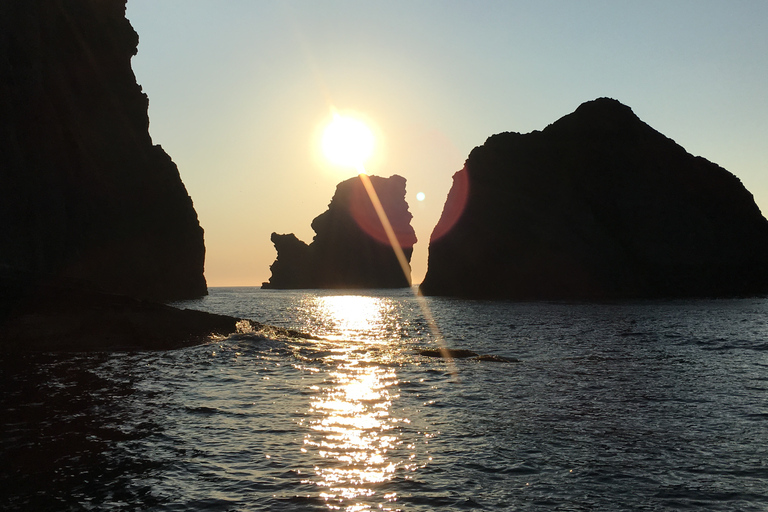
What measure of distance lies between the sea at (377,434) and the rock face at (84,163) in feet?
53.2

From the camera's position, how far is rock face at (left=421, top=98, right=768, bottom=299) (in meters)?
109

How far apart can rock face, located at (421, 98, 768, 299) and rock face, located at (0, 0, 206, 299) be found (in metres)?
63.8

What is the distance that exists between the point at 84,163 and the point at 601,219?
96.2 meters

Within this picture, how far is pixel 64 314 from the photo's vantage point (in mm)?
26047

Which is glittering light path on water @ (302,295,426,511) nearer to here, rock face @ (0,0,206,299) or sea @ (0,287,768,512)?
sea @ (0,287,768,512)

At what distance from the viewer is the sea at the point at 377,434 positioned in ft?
28.1

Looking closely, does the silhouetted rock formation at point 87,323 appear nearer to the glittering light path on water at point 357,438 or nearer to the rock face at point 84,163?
the rock face at point 84,163

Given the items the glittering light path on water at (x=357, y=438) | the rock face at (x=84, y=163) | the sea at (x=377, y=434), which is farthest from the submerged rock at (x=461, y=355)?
the rock face at (x=84, y=163)

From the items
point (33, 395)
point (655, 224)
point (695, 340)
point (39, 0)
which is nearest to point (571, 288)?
point (655, 224)

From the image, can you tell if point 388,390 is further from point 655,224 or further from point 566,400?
point 655,224

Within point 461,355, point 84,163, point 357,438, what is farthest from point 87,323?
point 84,163

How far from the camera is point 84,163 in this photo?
70.9 m

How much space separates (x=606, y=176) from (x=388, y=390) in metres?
114

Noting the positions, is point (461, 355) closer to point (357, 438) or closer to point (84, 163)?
point (357, 438)
